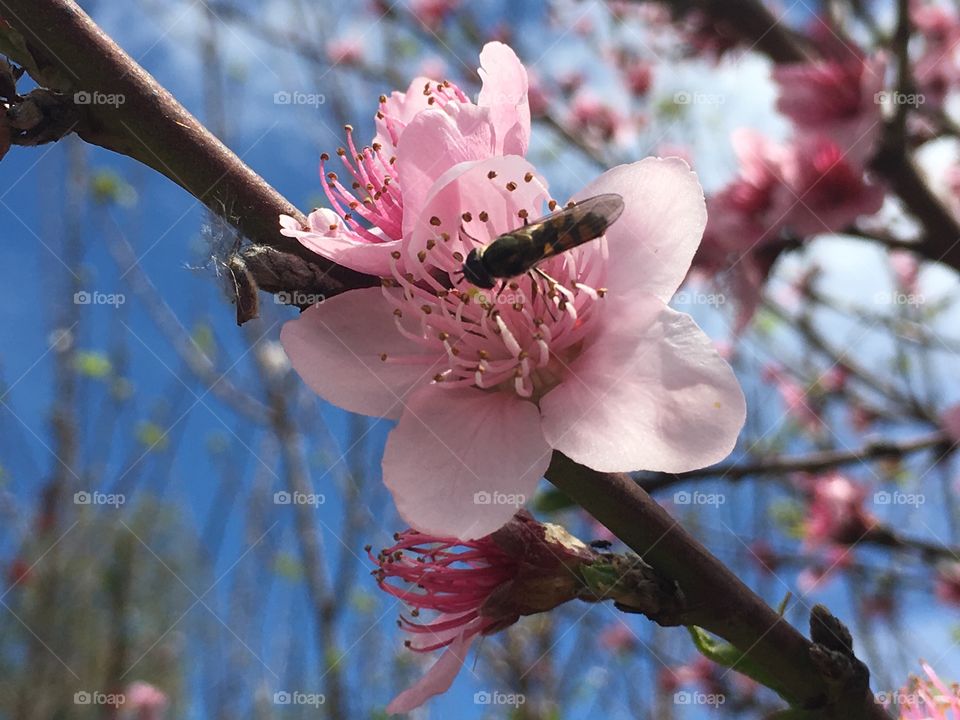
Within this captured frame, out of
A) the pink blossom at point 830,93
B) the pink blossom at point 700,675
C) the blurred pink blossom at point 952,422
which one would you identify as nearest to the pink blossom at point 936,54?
the pink blossom at point 830,93

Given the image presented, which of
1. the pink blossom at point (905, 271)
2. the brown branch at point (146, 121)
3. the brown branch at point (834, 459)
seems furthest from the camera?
the pink blossom at point (905, 271)

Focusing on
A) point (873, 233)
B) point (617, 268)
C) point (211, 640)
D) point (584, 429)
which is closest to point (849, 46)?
point (873, 233)

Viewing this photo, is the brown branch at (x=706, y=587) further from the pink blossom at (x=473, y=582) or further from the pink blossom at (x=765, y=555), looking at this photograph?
the pink blossom at (x=765, y=555)

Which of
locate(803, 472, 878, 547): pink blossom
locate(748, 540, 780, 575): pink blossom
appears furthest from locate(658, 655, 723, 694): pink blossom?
locate(803, 472, 878, 547): pink blossom

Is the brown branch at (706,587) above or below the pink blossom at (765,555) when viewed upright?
above

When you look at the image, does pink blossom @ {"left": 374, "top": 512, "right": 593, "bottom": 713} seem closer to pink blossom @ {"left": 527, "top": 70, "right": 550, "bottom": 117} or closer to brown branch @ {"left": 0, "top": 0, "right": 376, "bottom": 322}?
brown branch @ {"left": 0, "top": 0, "right": 376, "bottom": 322}

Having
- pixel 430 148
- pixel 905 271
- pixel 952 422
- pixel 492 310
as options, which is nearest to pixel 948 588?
pixel 952 422

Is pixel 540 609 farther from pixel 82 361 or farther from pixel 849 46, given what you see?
pixel 82 361
